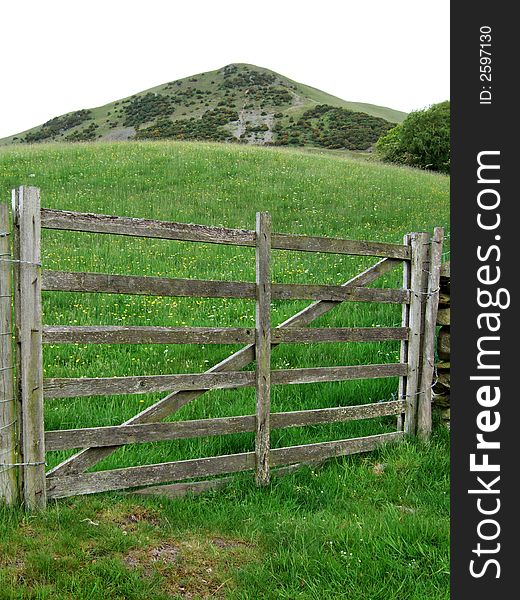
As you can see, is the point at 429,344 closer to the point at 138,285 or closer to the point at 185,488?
the point at 185,488

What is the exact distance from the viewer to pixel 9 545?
3.95m

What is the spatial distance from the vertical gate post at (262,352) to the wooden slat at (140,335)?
13 centimetres

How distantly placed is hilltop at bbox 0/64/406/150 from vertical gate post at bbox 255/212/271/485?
45.4 m

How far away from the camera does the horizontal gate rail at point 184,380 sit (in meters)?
4.68

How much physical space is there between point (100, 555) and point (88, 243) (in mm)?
10549

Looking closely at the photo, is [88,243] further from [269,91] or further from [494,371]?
[269,91]

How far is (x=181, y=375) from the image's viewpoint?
5.22 m

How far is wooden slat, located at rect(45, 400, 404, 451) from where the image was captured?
4.70m

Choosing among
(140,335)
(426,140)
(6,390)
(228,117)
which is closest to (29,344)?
(6,390)

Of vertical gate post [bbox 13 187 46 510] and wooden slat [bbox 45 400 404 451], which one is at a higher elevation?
vertical gate post [bbox 13 187 46 510]

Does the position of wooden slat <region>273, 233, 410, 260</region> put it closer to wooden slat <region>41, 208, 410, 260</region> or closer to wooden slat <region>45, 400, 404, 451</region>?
wooden slat <region>41, 208, 410, 260</region>

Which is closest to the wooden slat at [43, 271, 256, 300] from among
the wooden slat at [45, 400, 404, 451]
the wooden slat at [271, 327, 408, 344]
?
the wooden slat at [271, 327, 408, 344]

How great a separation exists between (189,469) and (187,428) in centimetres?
35

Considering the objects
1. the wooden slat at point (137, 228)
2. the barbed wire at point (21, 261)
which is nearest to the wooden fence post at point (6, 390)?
the barbed wire at point (21, 261)
